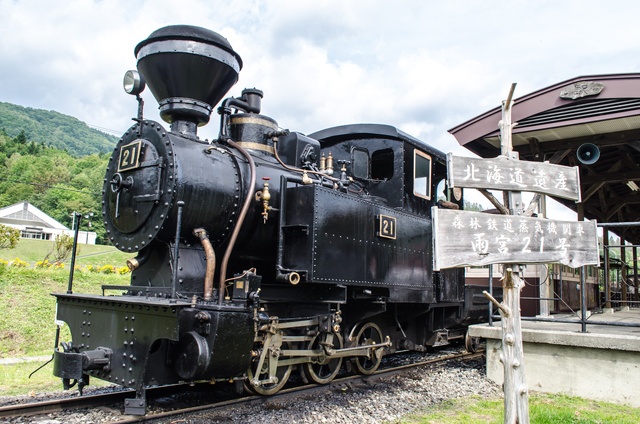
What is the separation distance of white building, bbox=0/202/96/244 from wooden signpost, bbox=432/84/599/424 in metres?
59.3

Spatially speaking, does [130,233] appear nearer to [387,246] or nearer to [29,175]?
[387,246]

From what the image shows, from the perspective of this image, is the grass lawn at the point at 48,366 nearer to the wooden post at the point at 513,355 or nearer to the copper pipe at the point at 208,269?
the wooden post at the point at 513,355

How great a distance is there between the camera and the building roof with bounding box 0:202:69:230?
58.4 metres

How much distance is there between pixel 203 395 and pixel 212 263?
169cm

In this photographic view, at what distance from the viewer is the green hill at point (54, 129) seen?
125938mm

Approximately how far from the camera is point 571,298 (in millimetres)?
11148

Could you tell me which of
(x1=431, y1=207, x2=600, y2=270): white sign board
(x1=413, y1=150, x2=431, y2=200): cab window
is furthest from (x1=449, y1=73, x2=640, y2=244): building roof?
(x1=431, y1=207, x2=600, y2=270): white sign board

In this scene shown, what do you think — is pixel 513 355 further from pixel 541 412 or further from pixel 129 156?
pixel 129 156

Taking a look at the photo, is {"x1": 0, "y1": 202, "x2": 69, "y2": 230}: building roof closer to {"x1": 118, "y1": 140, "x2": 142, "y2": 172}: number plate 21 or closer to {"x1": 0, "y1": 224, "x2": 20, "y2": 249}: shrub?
{"x1": 0, "y1": 224, "x2": 20, "y2": 249}: shrub

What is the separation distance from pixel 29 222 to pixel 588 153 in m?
65.4

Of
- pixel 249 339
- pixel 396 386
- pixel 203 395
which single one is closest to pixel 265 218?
pixel 249 339

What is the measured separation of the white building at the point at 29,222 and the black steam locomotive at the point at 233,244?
Result: 56441 millimetres

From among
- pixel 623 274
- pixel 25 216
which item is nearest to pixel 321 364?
pixel 623 274

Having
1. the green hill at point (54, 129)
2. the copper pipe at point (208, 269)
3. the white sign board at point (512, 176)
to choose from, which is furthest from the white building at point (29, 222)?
the green hill at point (54, 129)
